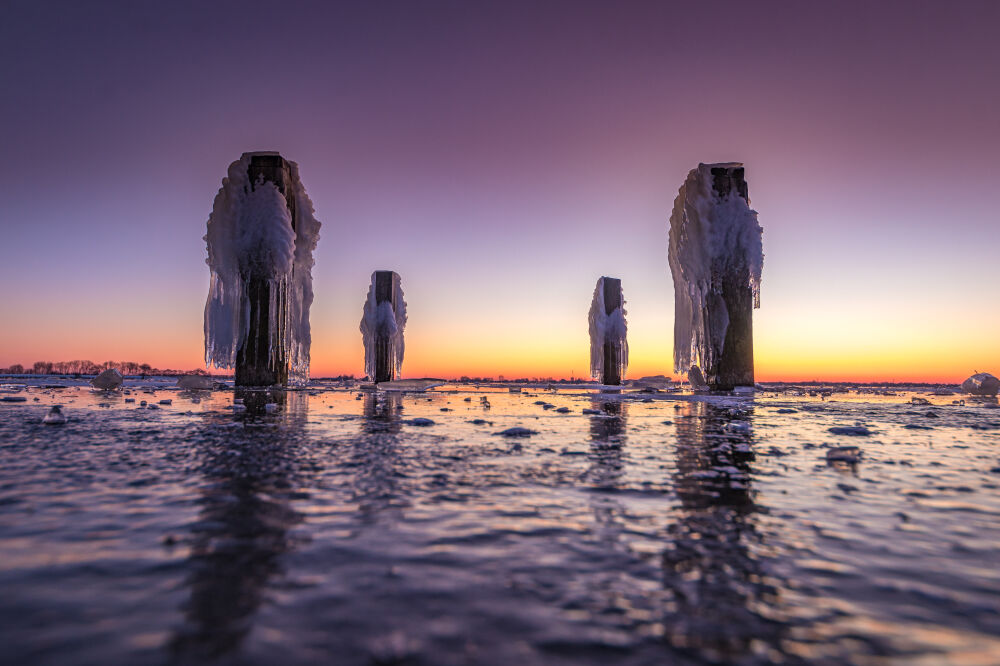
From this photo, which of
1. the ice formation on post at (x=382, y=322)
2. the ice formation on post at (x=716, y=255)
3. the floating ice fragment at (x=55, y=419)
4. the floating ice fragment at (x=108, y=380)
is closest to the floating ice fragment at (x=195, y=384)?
the floating ice fragment at (x=108, y=380)

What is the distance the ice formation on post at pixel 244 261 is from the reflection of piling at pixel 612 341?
10.4 metres

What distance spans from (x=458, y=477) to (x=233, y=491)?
4.18 feet

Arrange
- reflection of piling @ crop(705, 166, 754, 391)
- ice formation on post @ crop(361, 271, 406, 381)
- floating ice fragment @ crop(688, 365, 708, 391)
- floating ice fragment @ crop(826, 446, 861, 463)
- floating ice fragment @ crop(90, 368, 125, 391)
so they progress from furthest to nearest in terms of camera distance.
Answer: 1. ice formation on post @ crop(361, 271, 406, 381)
2. floating ice fragment @ crop(90, 368, 125, 391)
3. floating ice fragment @ crop(688, 365, 708, 391)
4. reflection of piling @ crop(705, 166, 754, 391)
5. floating ice fragment @ crop(826, 446, 861, 463)

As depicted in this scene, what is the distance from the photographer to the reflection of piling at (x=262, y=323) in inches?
550

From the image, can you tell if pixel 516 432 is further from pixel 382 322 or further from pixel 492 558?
pixel 382 322

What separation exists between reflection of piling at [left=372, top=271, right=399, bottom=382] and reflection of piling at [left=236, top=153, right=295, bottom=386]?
530 cm

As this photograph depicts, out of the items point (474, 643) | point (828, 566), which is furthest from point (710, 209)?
point (474, 643)

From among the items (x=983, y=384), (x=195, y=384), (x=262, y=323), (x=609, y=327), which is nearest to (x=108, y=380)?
(x=195, y=384)

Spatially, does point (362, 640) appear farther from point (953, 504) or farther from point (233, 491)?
point (953, 504)

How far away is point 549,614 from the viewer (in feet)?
4.62

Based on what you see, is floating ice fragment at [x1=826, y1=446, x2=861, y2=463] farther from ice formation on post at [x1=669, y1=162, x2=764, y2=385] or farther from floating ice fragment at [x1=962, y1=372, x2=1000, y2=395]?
floating ice fragment at [x1=962, y1=372, x2=1000, y2=395]

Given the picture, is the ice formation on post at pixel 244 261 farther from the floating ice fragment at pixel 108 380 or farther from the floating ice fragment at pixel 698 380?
the floating ice fragment at pixel 698 380

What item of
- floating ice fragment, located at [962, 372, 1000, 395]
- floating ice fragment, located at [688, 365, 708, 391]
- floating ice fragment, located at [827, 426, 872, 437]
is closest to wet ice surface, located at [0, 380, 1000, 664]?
floating ice fragment, located at [827, 426, 872, 437]

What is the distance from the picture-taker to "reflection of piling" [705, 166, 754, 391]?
1337 cm
